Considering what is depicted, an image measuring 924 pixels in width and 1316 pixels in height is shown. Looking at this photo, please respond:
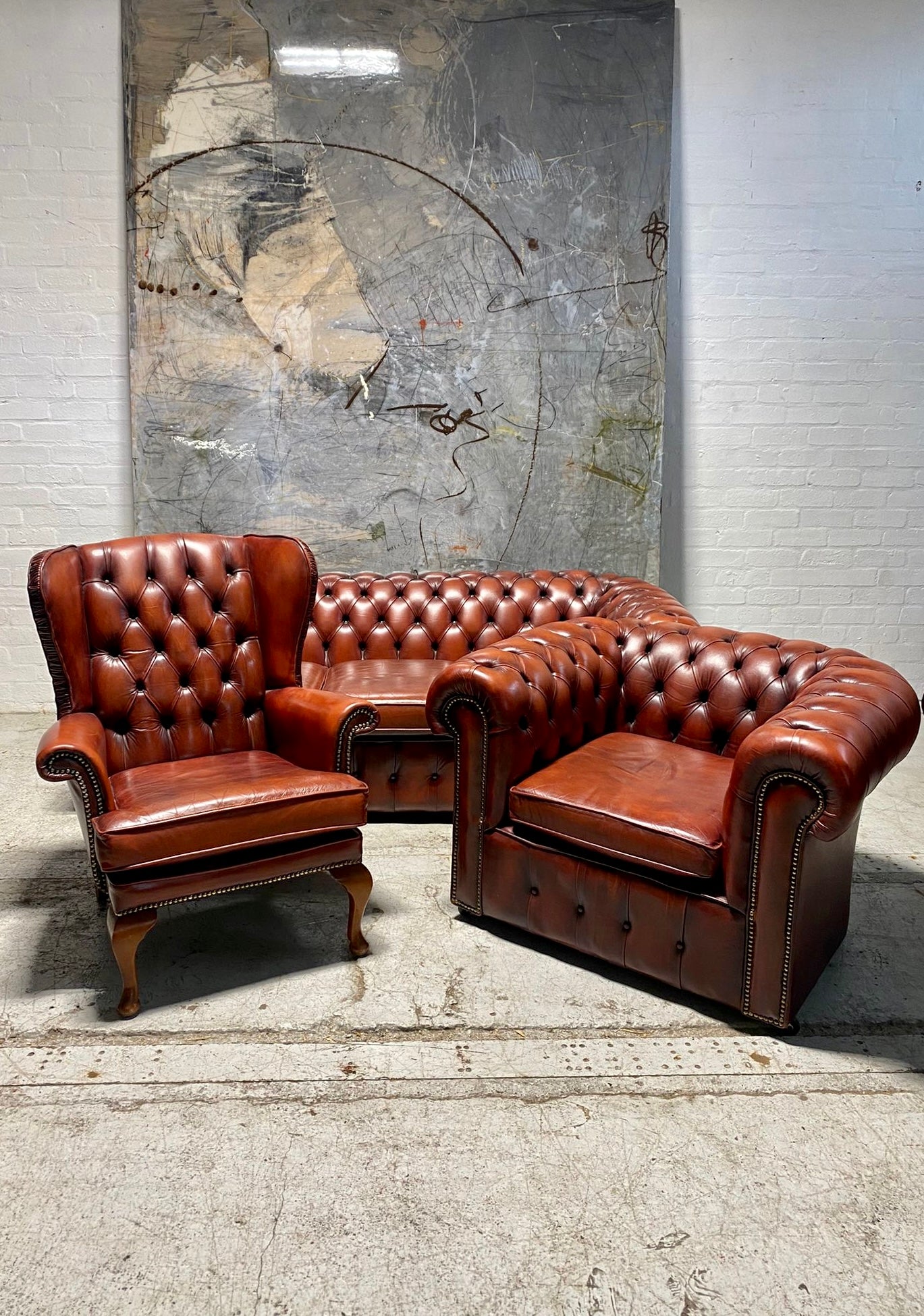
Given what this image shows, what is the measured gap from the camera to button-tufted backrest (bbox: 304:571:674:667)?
3.92 meters

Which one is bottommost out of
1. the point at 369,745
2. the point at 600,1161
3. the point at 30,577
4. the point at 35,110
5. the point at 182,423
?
the point at 600,1161

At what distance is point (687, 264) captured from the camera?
4.52 m

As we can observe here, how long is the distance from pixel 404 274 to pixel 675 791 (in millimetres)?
2942

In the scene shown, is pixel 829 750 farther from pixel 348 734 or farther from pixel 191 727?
pixel 191 727

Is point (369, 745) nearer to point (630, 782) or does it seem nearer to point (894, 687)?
point (630, 782)

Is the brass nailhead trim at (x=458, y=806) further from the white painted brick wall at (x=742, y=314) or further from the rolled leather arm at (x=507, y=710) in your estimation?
the white painted brick wall at (x=742, y=314)

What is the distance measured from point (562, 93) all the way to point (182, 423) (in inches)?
89.4

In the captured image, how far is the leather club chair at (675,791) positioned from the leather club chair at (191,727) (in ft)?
1.27

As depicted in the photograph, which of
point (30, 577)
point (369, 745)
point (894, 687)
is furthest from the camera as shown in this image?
point (369, 745)

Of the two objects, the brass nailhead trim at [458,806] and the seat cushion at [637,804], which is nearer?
the seat cushion at [637,804]

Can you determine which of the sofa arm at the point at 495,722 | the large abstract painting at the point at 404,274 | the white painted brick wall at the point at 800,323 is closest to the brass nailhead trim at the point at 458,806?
the sofa arm at the point at 495,722

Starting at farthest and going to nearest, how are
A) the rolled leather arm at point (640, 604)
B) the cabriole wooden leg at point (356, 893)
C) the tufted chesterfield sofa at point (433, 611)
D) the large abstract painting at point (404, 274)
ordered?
the large abstract painting at point (404, 274) < the tufted chesterfield sofa at point (433, 611) < the rolled leather arm at point (640, 604) < the cabriole wooden leg at point (356, 893)

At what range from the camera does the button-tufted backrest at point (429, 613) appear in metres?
3.92

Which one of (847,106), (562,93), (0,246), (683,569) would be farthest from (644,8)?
(0,246)
